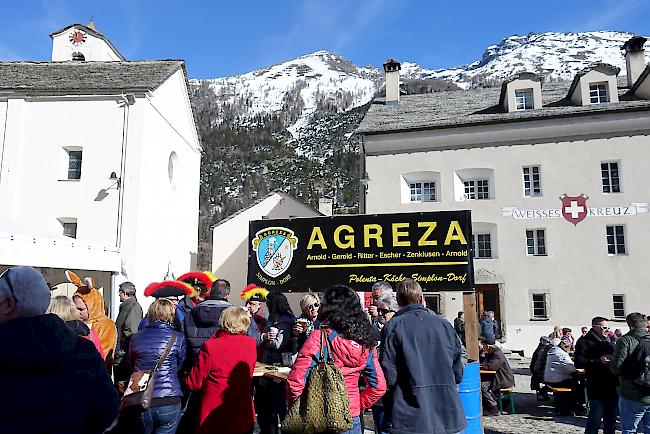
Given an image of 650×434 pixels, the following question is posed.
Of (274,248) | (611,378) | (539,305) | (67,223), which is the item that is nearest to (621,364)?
(611,378)

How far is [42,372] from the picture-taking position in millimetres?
1942

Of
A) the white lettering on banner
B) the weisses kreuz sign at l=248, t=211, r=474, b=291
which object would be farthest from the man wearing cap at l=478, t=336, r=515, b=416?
the white lettering on banner

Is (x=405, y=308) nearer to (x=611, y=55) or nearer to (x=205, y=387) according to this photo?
(x=205, y=387)

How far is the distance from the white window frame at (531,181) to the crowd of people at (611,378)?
11158 millimetres

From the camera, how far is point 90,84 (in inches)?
669

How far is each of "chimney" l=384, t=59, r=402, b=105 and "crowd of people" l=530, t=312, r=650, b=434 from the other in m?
17.1

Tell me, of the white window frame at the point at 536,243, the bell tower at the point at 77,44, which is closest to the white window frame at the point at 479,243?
the white window frame at the point at 536,243

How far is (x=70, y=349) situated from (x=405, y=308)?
8.47 ft

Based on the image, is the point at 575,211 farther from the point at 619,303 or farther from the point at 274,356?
the point at 274,356

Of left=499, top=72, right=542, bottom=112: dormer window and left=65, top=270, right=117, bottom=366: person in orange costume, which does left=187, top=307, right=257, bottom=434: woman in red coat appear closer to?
left=65, top=270, right=117, bottom=366: person in orange costume

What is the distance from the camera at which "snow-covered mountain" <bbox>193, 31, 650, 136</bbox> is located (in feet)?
497

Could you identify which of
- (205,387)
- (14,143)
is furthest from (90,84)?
(205,387)

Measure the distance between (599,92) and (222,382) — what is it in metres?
20.3

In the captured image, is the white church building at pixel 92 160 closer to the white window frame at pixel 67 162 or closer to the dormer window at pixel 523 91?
the white window frame at pixel 67 162
